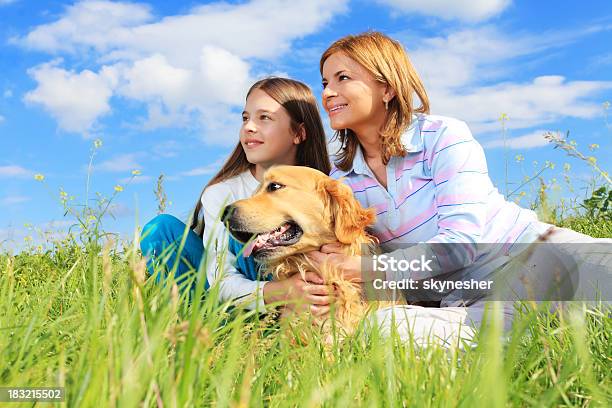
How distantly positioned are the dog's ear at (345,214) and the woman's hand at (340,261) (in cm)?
10

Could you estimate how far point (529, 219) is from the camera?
4.19m

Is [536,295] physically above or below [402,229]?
below

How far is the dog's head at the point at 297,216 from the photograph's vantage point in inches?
142

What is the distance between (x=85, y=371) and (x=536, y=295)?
9.96 ft

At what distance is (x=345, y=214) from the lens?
3.60m

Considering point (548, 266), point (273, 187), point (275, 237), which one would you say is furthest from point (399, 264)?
point (548, 266)

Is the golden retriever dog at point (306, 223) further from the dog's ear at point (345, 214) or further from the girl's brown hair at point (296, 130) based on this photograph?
the girl's brown hair at point (296, 130)

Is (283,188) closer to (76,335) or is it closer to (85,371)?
(76,335)

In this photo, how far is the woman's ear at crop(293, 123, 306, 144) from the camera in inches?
194

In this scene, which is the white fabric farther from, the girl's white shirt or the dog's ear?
the girl's white shirt

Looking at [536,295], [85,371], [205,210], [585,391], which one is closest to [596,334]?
[585,391]

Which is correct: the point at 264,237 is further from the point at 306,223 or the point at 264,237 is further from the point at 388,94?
the point at 388,94

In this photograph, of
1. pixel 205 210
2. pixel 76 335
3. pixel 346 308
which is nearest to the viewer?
pixel 76 335

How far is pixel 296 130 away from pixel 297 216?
142 cm
